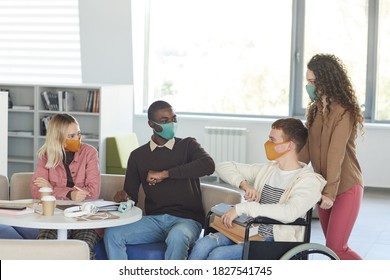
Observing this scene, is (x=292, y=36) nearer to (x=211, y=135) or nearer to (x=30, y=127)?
(x=211, y=135)

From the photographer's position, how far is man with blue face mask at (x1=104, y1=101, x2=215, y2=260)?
4371mm

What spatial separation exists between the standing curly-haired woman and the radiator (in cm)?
529

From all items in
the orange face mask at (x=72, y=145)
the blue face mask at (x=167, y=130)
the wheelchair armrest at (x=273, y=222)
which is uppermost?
the blue face mask at (x=167, y=130)

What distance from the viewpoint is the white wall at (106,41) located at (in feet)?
31.7

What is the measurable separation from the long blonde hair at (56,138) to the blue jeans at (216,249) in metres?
1.05

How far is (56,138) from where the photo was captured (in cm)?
463

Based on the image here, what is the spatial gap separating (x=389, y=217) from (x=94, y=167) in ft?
13.1

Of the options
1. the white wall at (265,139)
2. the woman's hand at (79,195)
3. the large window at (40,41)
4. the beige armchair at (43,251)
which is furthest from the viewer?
the large window at (40,41)

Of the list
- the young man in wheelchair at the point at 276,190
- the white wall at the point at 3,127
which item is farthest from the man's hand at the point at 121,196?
the white wall at the point at 3,127

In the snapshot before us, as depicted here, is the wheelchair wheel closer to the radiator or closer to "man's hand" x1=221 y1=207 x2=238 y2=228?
"man's hand" x1=221 y1=207 x2=238 y2=228

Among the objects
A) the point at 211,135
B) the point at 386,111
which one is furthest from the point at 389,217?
the point at 211,135

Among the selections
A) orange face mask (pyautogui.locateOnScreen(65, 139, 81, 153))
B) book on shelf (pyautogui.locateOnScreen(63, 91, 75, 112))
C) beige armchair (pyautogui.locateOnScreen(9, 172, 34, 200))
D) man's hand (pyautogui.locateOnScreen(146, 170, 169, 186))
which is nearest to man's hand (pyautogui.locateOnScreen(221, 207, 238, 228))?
man's hand (pyautogui.locateOnScreen(146, 170, 169, 186))

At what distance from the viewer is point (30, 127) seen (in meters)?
8.84

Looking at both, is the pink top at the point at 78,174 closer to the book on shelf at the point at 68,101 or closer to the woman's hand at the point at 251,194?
the woman's hand at the point at 251,194
